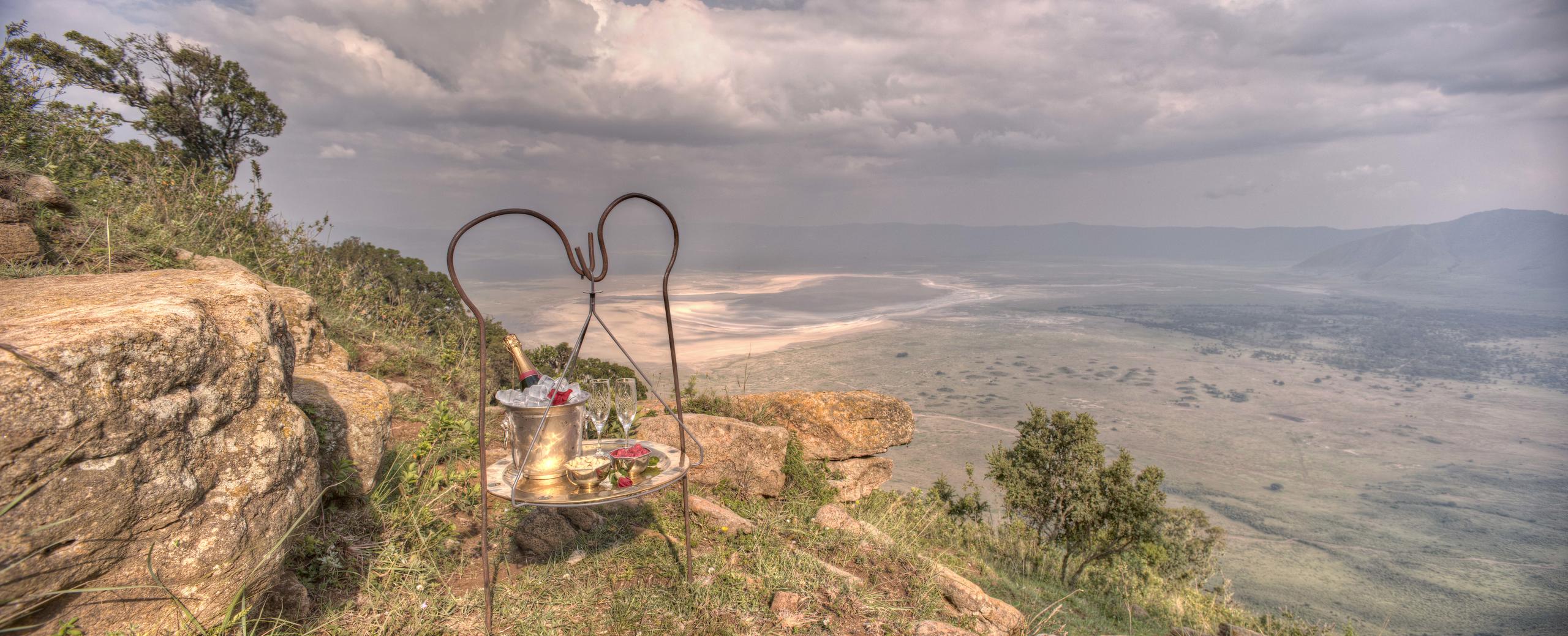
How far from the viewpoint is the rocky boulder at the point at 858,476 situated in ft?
32.9

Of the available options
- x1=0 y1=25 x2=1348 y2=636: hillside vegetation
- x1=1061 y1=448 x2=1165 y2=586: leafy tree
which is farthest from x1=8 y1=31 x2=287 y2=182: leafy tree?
x1=1061 y1=448 x2=1165 y2=586: leafy tree

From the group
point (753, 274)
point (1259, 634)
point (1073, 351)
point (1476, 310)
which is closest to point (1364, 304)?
point (1476, 310)

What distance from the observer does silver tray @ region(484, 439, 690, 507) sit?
3.55 metres

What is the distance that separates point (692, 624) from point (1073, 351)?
117 m

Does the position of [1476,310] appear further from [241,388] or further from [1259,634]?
[241,388]

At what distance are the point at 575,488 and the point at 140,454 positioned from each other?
1.78 meters

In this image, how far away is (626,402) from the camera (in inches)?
175

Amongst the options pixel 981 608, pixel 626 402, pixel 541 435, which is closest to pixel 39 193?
pixel 541 435

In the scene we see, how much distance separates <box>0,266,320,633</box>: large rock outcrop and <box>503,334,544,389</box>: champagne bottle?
1035 mm

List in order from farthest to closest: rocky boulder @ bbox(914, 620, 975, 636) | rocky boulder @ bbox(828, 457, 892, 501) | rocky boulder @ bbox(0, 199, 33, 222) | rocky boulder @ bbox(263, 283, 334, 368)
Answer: rocky boulder @ bbox(828, 457, 892, 501) < rocky boulder @ bbox(263, 283, 334, 368) < rocky boulder @ bbox(0, 199, 33, 222) < rocky boulder @ bbox(914, 620, 975, 636)

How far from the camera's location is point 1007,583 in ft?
28.8

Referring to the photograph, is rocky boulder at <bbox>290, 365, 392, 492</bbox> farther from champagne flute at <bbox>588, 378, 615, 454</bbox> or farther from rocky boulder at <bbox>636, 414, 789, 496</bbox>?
rocky boulder at <bbox>636, 414, 789, 496</bbox>

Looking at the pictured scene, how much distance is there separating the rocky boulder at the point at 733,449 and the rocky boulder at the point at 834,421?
1.82m

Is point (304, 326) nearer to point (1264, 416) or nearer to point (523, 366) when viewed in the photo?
point (523, 366)
